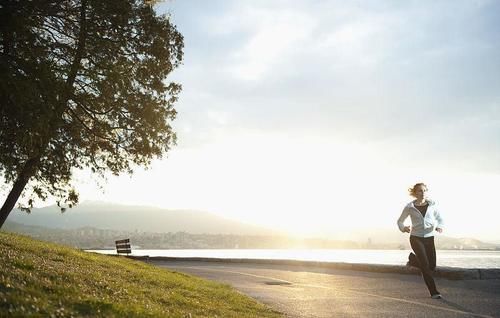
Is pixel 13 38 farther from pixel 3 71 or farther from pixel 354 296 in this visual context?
pixel 354 296

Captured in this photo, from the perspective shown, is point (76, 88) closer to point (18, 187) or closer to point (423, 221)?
point (18, 187)

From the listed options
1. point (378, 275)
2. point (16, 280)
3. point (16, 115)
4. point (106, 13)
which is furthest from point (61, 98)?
point (378, 275)

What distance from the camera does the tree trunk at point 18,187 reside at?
19516 millimetres

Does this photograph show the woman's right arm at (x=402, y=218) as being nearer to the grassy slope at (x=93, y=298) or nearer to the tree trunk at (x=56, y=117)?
the grassy slope at (x=93, y=298)

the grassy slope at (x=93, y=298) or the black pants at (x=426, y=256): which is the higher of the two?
the black pants at (x=426, y=256)

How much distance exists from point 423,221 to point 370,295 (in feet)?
8.27

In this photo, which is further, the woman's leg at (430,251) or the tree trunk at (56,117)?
the tree trunk at (56,117)

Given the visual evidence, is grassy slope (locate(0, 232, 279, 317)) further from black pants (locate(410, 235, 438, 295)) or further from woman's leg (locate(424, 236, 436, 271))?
woman's leg (locate(424, 236, 436, 271))

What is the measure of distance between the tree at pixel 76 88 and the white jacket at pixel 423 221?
35.0ft

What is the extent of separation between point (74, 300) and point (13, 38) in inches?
480

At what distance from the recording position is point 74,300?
7.37 meters

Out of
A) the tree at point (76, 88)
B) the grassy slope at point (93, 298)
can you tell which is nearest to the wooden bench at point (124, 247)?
the tree at point (76, 88)

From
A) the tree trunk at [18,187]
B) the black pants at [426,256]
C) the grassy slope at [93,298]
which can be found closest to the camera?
the grassy slope at [93,298]

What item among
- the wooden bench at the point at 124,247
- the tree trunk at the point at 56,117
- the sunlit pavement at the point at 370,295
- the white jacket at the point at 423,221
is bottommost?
the sunlit pavement at the point at 370,295
